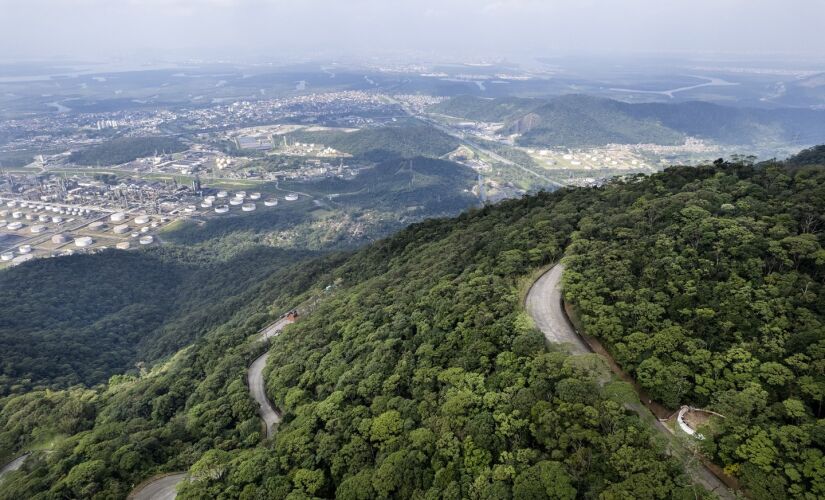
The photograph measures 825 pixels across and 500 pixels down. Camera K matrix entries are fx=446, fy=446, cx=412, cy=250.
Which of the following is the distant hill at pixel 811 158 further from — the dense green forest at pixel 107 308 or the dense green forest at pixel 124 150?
the dense green forest at pixel 124 150

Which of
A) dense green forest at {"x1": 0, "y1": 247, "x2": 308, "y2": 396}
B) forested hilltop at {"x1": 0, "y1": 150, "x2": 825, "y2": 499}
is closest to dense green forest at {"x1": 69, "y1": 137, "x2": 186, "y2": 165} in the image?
dense green forest at {"x1": 0, "y1": 247, "x2": 308, "y2": 396}

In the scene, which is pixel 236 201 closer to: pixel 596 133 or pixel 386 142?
pixel 386 142

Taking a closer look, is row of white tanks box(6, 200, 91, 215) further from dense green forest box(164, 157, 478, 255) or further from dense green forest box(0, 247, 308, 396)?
dense green forest box(0, 247, 308, 396)

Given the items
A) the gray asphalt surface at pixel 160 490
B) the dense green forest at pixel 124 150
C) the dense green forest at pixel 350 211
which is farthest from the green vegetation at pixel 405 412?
the dense green forest at pixel 124 150

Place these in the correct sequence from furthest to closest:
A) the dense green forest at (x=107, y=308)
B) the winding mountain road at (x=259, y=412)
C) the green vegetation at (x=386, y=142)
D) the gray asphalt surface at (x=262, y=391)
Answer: the green vegetation at (x=386, y=142) → the dense green forest at (x=107, y=308) → the gray asphalt surface at (x=262, y=391) → the winding mountain road at (x=259, y=412)

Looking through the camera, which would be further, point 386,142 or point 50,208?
point 386,142

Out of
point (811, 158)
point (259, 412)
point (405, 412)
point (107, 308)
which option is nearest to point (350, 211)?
point (107, 308)
